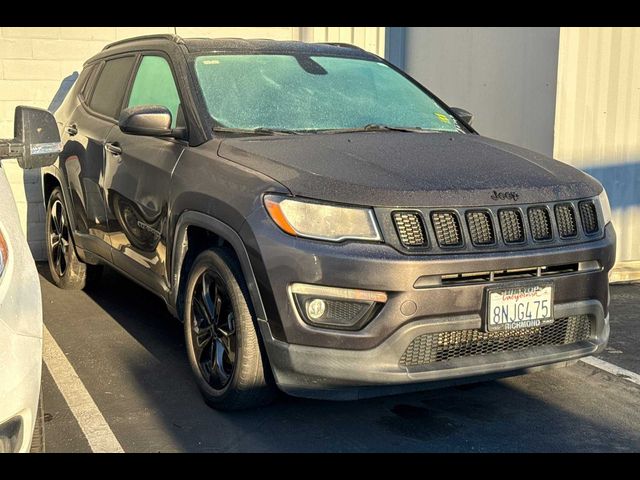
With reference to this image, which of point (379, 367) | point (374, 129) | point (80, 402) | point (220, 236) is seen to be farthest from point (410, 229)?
point (80, 402)

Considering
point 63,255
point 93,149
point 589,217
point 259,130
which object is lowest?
point 63,255

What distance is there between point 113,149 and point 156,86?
45 centimetres

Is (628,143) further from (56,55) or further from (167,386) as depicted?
(56,55)

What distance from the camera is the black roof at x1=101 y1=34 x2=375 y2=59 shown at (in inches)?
190

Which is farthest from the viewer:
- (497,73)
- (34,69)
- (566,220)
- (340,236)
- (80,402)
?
(34,69)

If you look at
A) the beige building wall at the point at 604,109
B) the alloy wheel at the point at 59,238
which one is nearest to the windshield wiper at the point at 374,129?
the beige building wall at the point at 604,109

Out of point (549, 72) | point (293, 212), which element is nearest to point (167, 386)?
point (293, 212)

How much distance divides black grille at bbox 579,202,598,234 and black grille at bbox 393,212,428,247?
0.88 meters

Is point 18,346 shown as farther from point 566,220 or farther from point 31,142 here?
point 566,220

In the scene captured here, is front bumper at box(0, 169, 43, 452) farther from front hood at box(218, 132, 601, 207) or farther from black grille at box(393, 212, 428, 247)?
black grille at box(393, 212, 428, 247)

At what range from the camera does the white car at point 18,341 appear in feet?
8.01

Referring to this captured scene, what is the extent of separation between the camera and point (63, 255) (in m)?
6.42

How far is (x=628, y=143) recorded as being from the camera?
684cm

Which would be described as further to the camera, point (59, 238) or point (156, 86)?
point (59, 238)
